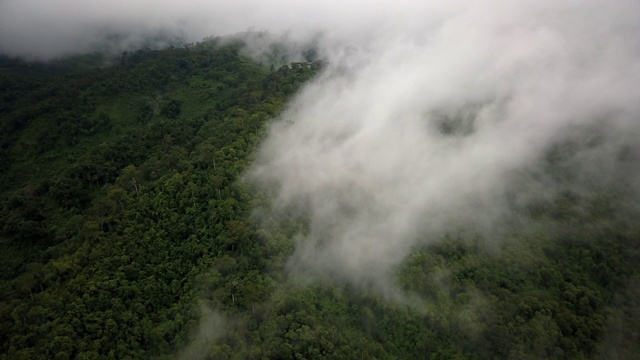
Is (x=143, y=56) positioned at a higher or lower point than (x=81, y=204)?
higher

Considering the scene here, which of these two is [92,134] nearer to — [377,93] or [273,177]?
[273,177]

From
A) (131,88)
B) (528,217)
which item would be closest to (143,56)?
(131,88)

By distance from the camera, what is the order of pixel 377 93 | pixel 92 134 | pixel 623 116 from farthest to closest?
1. pixel 377 93
2. pixel 623 116
3. pixel 92 134

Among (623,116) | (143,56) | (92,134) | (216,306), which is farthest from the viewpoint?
(143,56)

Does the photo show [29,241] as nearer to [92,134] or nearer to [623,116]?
[92,134]

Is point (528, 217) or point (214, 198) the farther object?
point (528, 217)

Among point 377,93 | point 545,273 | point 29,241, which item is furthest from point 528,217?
point 29,241

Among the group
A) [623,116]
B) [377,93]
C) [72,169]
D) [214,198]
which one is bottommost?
[72,169]
